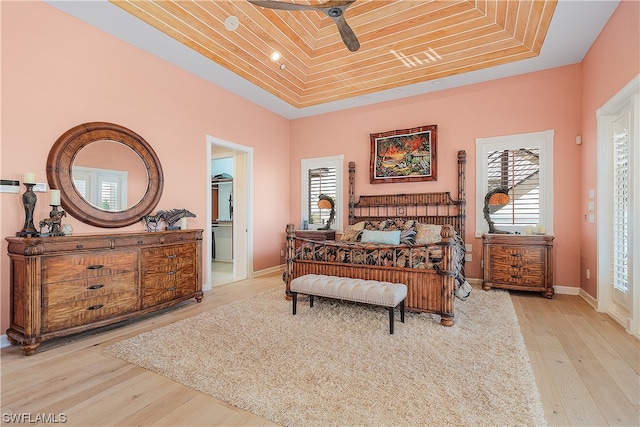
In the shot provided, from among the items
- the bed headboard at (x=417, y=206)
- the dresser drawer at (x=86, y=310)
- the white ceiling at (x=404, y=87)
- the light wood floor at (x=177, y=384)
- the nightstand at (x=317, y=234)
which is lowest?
the light wood floor at (x=177, y=384)

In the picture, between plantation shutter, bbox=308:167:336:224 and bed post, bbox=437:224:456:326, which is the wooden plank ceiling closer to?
plantation shutter, bbox=308:167:336:224

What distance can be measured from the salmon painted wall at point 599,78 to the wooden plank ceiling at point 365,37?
0.61 m

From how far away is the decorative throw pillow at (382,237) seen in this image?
4488 mm

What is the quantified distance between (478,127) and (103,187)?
17.9 ft

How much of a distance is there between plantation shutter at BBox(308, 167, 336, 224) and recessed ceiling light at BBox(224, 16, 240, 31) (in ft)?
10.6

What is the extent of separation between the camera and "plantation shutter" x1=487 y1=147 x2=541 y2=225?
4574 mm

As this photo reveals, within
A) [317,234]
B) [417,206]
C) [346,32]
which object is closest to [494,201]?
[417,206]

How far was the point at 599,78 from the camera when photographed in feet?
11.7

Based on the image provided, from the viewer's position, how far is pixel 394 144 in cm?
560

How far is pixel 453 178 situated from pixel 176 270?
14.7 ft

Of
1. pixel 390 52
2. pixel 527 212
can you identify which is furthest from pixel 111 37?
pixel 527 212

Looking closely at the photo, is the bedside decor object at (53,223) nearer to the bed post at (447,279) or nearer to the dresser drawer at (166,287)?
the dresser drawer at (166,287)

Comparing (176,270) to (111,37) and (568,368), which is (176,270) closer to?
(111,37)

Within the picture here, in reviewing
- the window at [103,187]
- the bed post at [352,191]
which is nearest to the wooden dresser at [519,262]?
the bed post at [352,191]
